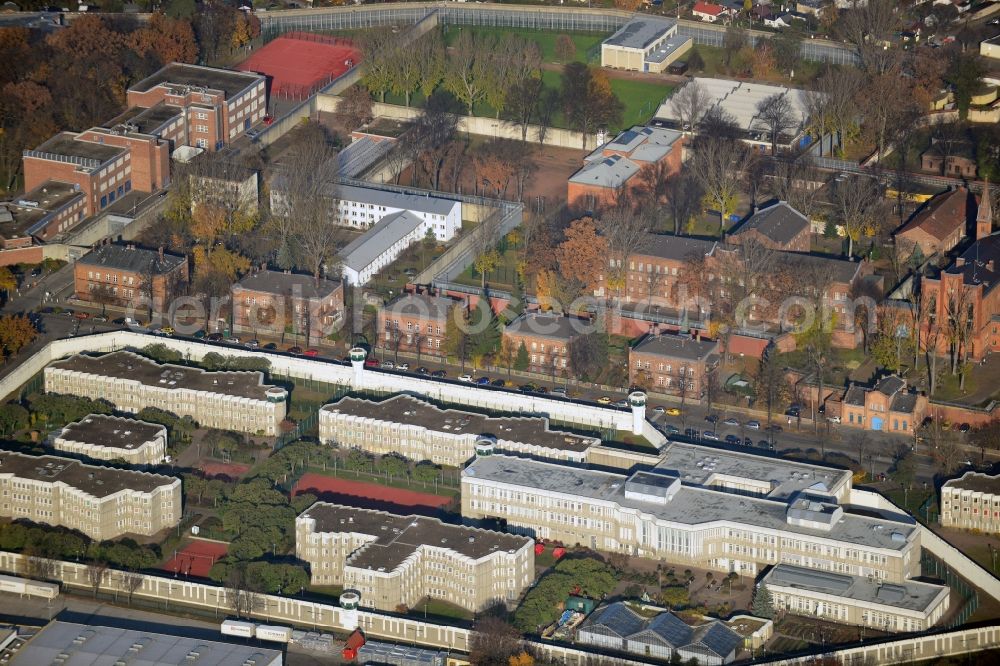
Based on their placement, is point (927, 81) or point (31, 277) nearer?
point (31, 277)

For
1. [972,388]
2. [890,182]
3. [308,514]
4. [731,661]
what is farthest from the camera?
[890,182]

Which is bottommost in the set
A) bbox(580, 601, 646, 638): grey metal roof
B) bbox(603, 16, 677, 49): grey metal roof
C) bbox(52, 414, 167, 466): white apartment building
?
bbox(52, 414, 167, 466): white apartment building

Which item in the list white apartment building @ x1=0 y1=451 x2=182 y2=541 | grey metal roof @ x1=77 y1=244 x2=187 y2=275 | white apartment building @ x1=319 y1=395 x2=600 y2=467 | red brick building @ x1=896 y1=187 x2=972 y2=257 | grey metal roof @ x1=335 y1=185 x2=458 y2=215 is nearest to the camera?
white apartment building @ x1=0 y1=451 x2=182 y2=541

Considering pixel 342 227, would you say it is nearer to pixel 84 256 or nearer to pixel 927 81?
pixel 84 256

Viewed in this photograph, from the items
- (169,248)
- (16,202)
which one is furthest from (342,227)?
(16,202)

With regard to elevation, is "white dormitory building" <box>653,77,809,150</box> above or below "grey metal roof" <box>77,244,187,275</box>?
above

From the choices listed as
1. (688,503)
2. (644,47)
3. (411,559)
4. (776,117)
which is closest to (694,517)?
(688,503)

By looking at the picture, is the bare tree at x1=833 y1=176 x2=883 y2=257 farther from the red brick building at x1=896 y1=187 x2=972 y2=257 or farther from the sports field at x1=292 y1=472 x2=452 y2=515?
the sports field at x1=292 y1=472 x2=452 y2=515

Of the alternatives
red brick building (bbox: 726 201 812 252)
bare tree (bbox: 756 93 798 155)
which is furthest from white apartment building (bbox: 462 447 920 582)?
bare tree (bbox: 756 93 798 155)
